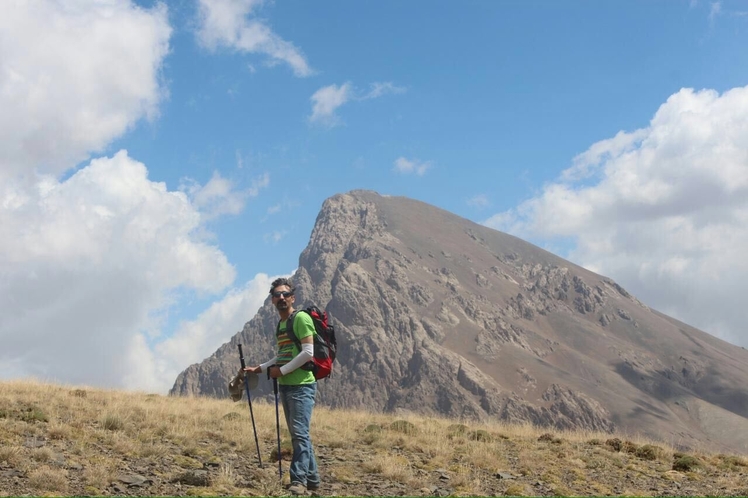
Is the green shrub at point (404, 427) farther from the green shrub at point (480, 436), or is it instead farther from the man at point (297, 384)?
the man at point (297, 384)

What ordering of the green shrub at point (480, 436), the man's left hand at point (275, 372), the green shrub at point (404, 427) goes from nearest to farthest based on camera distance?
the man's left hand at point (275, 372) < the green shrub at point (480, 436) < the green shrub at point (404, 427)

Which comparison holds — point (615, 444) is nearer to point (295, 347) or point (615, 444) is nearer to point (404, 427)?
point (404, 427)

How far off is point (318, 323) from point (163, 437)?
602 cm

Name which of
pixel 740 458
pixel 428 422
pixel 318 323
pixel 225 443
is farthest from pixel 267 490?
pixel 740 458

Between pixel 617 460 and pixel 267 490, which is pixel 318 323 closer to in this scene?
pixel 267 490

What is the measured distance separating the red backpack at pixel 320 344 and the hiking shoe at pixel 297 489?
152 centimetres

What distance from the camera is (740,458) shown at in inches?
659

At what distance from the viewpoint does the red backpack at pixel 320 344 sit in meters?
9.67

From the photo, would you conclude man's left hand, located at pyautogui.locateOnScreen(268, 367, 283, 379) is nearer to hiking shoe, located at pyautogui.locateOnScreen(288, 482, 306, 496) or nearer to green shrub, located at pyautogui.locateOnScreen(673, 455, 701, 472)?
hiking shoe, located at pyautogui.locateOnScreen(288, 482, 306, 496)

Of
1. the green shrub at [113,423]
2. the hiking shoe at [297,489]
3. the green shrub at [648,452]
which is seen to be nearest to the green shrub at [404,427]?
the green shrub at [648,452]

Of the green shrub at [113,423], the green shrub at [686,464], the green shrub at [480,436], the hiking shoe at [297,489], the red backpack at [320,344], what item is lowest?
the green shrub at [686,464]

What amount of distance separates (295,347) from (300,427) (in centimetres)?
115

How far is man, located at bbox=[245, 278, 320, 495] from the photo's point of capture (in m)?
9.47

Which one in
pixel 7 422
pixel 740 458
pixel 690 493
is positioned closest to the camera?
pixel 690 493
